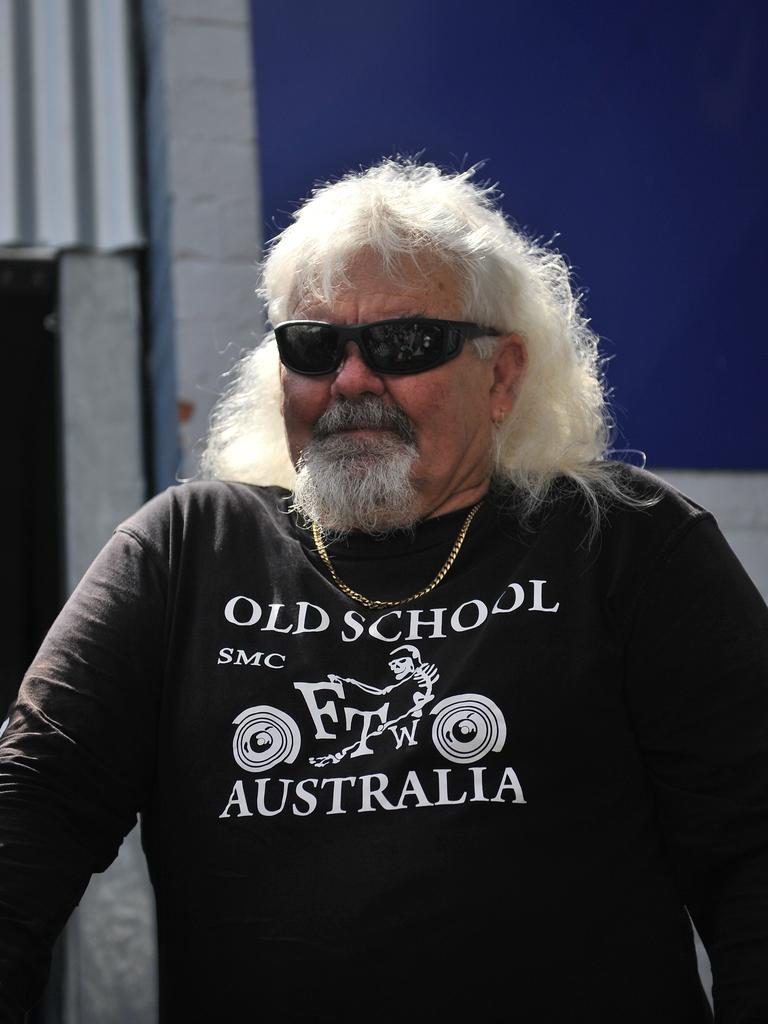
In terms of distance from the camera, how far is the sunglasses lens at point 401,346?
208 cm

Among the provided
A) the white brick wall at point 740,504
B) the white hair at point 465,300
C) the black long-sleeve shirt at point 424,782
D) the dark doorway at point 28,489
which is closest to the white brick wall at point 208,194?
the white hair at point 465,300

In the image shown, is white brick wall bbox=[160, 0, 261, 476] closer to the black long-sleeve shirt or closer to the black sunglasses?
the black sunglasses

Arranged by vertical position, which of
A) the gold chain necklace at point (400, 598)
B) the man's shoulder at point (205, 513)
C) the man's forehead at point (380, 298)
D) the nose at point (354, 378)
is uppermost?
the man's forehead at point (380, 298)

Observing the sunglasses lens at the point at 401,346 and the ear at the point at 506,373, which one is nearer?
the sunglasses lens at the point at 401,346

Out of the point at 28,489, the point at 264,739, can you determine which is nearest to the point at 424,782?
the point at 264,739

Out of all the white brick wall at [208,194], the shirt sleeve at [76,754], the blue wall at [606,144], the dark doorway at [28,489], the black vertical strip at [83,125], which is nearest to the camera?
the shirt sleeve at [76,754]

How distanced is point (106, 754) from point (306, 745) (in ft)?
0.94

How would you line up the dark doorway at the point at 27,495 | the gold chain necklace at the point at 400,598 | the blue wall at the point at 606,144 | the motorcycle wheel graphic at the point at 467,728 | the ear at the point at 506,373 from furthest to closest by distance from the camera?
the dark doorway at the point at 27,495
the blue wall at the point at 606,144
the ear at the point at 506,373
the gold chain necklace at the point at 400,598
the motorcycle wheel graphic at the point at 467,728

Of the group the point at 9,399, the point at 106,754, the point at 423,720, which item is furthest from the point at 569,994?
the point at 9,399

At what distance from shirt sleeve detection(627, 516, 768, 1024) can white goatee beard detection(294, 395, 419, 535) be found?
0.44 metres

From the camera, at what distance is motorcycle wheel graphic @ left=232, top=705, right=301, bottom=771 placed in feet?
5.93

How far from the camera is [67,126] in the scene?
3.56 meters

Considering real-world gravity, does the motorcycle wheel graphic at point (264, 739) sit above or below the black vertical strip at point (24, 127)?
below

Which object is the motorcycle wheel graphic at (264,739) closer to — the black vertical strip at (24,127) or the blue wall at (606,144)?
the blue wall at (606,144)
